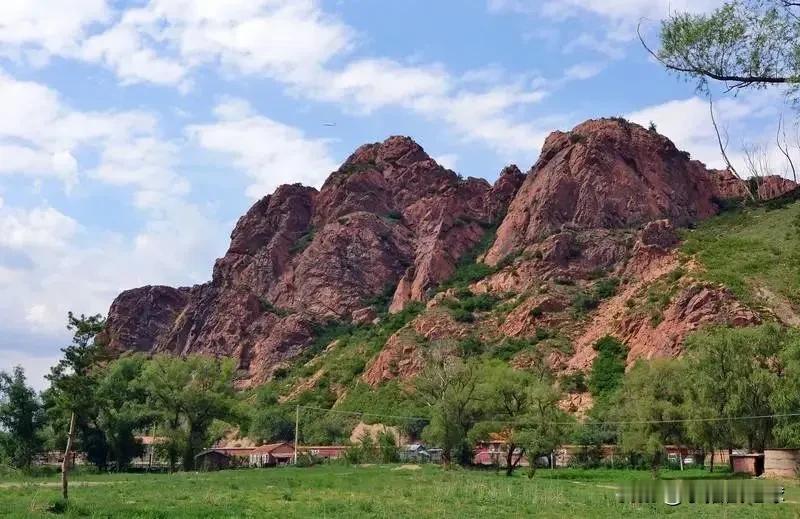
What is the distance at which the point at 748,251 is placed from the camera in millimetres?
99125

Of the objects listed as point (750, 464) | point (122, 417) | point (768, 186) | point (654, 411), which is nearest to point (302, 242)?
point (122, 417)

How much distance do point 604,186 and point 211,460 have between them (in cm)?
7970

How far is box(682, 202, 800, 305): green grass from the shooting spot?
283 feet

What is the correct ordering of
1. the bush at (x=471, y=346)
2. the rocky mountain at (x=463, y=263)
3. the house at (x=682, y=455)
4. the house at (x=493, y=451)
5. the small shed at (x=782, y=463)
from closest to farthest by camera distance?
1. the small shed at (x=782, y=463)
2. the house at (x=682, y=455)
3. the house at (x=493, y=451)
4. the rocky mountain at (x=463, y=263)
5. the bush at (x=471, y=346)

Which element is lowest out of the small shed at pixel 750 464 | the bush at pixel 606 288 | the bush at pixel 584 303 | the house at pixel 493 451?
the house at pixel 493 451

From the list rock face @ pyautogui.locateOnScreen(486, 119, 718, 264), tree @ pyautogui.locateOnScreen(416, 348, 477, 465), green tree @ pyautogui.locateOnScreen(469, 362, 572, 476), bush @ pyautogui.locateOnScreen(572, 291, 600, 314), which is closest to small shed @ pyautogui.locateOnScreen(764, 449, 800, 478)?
green tree @ pyautogui.locateOnScreen(469, 362, 572, 476)

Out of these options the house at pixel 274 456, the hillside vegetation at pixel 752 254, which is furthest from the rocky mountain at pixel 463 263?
the house at pixel 274 456

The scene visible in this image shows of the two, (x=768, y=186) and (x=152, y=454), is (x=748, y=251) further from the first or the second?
(x=768, y=186)

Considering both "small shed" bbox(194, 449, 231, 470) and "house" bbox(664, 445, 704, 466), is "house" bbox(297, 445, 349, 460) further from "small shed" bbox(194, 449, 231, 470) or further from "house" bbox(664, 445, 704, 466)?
"house" bbox(664, 445, 704, 466)

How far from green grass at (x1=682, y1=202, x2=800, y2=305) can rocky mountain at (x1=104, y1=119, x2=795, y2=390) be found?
3107 millimetres

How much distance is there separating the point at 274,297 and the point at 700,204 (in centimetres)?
8388

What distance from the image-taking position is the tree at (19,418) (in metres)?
71.1

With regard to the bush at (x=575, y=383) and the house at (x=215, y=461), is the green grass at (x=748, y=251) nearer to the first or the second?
the bush at (x=575, y=383)

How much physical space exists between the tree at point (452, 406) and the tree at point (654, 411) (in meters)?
13.3
